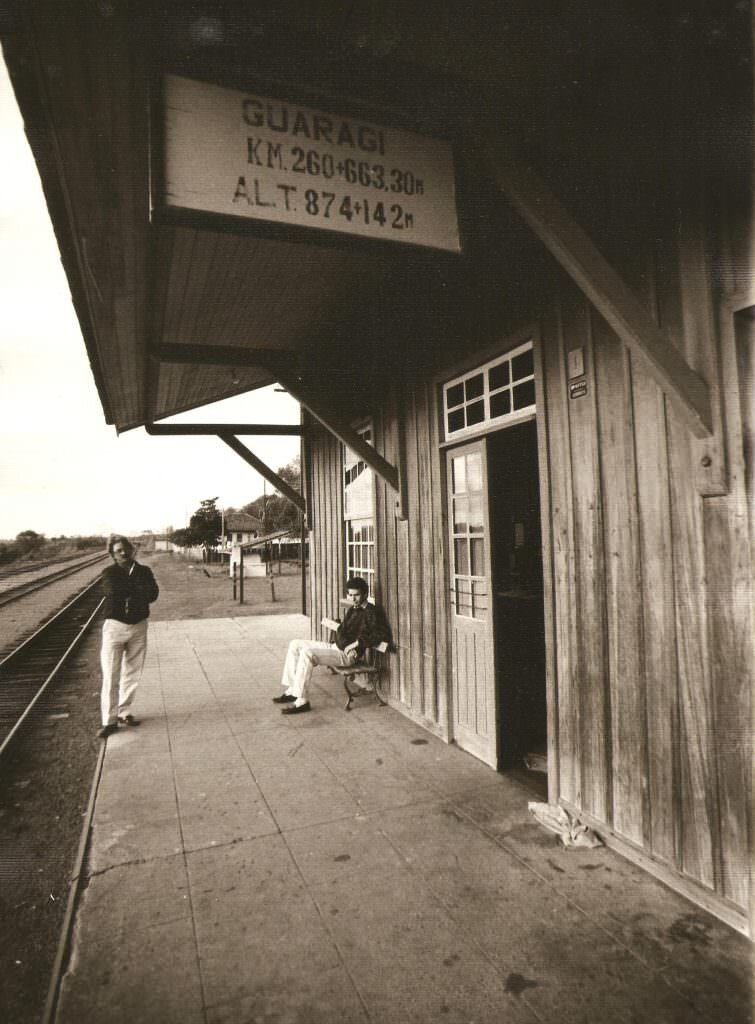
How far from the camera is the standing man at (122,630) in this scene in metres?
5.36

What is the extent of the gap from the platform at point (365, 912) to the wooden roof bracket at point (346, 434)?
2.34m

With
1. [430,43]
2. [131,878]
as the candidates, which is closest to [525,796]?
[131,878]

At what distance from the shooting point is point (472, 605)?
14.9ft

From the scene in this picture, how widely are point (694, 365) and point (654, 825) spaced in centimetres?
214

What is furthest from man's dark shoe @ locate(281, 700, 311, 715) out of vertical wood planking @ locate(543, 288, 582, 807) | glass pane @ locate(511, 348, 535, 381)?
glass pane @ locate(511, 348, 535, 381)

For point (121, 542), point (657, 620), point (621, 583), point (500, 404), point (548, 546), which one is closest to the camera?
point (657, 620)

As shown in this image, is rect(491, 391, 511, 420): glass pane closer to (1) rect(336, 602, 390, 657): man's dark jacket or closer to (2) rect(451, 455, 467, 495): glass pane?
(2) rect(451, 455, 467, 495): glass pane

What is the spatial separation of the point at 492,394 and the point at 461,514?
100 cm

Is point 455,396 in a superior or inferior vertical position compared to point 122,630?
superior

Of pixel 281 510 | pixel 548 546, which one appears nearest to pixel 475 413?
pixel 548 546

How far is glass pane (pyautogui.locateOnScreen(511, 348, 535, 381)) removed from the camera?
Result: 12.5 feet

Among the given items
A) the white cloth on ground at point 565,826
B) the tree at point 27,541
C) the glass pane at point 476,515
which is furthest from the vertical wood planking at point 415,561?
the tree at point 27,541

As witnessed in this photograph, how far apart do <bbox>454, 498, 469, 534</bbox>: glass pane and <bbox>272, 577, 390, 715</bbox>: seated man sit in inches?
60.3

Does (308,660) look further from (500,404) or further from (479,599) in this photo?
(500,404)
